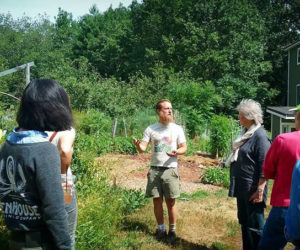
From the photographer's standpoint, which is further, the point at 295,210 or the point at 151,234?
the point at 151,234

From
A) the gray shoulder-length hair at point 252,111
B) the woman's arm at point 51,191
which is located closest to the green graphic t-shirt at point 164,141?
the gray shoulder-length hair at point 252,111

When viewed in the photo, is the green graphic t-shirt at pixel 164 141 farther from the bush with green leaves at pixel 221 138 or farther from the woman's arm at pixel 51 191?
the bush with green leaves at pixel 221 138

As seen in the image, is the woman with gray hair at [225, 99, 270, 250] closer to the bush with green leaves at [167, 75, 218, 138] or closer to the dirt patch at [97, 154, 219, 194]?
the dirt patch at [97, 154, 219, 194]

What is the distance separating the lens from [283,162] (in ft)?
11.5

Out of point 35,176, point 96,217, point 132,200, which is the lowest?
point 132,200

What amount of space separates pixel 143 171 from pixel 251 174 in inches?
270

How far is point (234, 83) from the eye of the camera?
1167 inches

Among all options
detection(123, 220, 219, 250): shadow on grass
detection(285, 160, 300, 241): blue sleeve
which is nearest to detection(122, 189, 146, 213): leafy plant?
detection(123, 220, 219, 250): shadow on grass

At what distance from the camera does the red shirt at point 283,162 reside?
11.3 feet

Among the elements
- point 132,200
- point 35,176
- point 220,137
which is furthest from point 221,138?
point 35,176

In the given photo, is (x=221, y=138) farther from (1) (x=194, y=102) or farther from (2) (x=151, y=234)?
(2) (x=151, y=234)

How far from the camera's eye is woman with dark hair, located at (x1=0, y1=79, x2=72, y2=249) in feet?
6.81

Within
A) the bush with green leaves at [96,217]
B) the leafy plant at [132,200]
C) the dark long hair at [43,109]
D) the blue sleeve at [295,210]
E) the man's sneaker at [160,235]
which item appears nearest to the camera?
the dark long hair at [43,109]

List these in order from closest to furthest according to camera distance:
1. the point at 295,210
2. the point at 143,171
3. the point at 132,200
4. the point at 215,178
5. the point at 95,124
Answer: the point at 295,210 < the point at 132,200 < the point at 215,178 < the point at 143,171 < the point at 95,124
